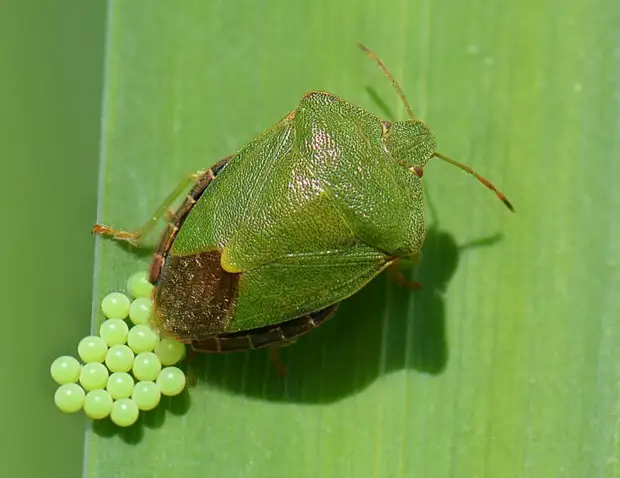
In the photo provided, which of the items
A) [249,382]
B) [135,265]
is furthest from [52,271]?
[249,382]

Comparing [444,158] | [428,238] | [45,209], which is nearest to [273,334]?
[428,238]

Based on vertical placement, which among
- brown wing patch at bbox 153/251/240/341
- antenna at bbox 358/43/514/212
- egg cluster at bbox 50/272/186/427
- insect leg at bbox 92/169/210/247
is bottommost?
egg cluster at bbox 50/272/186/427

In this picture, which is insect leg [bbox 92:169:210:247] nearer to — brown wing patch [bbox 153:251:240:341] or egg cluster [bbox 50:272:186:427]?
egg cluster [bbox 50:272:186:427]

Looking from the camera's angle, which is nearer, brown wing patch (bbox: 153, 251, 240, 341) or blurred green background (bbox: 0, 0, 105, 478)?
brown wing patch (bbox: 153, 251, 240, 341)

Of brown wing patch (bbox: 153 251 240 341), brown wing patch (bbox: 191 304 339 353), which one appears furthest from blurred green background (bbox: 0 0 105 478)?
brown wing patch (bbox: 191 304 339 353)

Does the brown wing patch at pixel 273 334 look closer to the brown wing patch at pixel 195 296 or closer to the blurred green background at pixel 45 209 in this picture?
the brown wing patch at pixel 195 296

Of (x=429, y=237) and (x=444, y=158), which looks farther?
(x=429, y=237)

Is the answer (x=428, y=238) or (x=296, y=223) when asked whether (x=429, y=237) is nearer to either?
(x=428, y=238)
